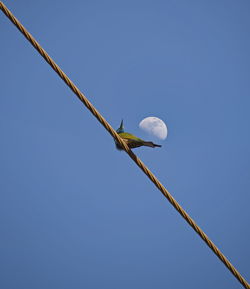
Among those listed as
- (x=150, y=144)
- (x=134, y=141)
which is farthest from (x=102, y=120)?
(x=150, y=144)

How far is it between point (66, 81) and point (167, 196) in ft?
4.62

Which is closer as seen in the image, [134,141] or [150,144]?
[134,141]

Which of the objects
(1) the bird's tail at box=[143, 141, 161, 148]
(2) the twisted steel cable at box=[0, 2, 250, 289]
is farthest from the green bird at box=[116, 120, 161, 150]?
(2) the twisted steel cable at box=[0, 2, 250, 289]

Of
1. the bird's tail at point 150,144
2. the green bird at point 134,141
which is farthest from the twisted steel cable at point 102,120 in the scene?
the bird's tail at point 150,144

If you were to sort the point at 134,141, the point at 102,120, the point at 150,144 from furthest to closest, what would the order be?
the point at 150,144 → the point at 134,141 → the point at 102,120

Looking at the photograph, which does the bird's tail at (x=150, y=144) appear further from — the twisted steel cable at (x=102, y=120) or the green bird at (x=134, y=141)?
the twisted steel cable at (x=102, y=120)

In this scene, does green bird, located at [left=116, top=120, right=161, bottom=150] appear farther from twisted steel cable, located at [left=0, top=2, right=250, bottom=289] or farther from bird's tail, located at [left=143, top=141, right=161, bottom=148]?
twisted steel cable, located at [left=0, top=2, right=250, bottom=289]

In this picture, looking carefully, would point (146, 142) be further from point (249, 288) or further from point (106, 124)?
point (249, 288)

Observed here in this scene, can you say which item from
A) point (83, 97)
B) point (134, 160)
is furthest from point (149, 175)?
point (83, 97)

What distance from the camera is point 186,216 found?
2.89m

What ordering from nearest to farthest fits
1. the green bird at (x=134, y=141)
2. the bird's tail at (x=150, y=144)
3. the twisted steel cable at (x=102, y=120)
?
1. the twisted steel cable at (x=102, y=120)
2. the green bird at (x=134, y=141)
3. the bird's tail at (x=150, y=144)

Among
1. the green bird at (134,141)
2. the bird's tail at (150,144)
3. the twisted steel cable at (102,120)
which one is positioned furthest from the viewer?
the bird's tail at (150,144)

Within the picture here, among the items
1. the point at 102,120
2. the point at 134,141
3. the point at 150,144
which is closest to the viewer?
the point at 102,120

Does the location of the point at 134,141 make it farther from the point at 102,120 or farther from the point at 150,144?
the point at 102,120
